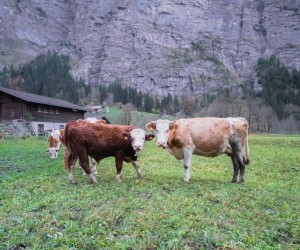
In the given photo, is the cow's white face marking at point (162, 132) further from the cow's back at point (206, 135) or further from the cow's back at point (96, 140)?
the cow's back at point (96, 140)

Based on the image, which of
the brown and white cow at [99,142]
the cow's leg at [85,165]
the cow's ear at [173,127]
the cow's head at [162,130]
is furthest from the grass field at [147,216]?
the cow's ear at [173,127]

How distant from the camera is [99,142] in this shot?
36.6ft

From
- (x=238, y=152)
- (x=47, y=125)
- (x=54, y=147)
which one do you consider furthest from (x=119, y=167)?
(x=47, y=125)

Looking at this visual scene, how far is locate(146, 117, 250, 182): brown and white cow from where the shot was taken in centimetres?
1161

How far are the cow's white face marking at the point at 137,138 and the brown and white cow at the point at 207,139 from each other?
25.2 inches

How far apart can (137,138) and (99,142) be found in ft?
4.19

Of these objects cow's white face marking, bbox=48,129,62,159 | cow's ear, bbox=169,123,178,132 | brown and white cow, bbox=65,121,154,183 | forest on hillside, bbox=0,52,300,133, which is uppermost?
forest on hillside, bbox=0,52,300,133

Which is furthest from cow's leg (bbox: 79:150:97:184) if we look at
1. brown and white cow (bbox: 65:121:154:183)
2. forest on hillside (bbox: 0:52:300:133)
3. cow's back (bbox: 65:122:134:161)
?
forest on hillside (bbox: 0:52:300:133)

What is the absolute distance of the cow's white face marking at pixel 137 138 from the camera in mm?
10961

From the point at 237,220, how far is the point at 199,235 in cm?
124

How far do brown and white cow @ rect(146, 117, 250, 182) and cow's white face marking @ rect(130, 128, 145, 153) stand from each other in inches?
25.2

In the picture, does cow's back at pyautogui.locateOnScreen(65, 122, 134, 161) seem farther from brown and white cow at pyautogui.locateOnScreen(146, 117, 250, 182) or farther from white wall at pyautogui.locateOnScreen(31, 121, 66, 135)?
white wall at pyautogui.locateOnScreen(31, 121, 66, 135)

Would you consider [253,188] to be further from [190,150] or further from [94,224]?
[94,224]

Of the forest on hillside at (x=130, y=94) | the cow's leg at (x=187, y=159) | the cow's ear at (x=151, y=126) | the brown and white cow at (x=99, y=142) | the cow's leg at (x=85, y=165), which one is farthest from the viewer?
the forest on hillside at (x=130, y=94)
